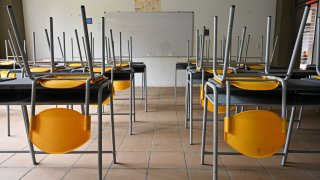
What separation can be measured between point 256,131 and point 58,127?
1.04m

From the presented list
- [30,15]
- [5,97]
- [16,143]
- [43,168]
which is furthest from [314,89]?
[30,15]

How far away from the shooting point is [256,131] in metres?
1.27

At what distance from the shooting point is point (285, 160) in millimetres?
1979

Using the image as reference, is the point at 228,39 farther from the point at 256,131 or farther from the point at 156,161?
the point at 156,161

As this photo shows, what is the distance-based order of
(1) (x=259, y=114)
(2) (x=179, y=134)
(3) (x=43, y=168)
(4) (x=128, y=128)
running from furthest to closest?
(4) (x=128, y=128) < (2) (x=179, y=134) < (3) (x=43, y=168) < (1) (x=259, y=114)

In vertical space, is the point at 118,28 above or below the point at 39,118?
above

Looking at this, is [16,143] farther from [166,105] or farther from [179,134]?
[166,105]

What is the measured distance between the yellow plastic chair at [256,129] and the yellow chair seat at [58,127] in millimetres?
772

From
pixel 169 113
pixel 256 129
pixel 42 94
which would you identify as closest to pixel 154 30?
pixel 169 113

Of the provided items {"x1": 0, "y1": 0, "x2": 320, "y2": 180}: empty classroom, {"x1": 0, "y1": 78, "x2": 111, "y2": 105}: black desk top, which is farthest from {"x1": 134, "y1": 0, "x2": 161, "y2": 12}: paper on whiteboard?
{"x1": 0, "y1": 78, "x2": 111, "y2": 105}: black desk top

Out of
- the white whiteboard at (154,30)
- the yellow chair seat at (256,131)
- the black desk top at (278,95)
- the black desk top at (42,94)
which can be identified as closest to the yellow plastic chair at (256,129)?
the yellow chair seat at (256,131)

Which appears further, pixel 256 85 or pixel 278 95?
pixel 278 95

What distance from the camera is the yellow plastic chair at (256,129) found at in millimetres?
1268

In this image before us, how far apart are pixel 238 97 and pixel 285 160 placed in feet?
2.95
